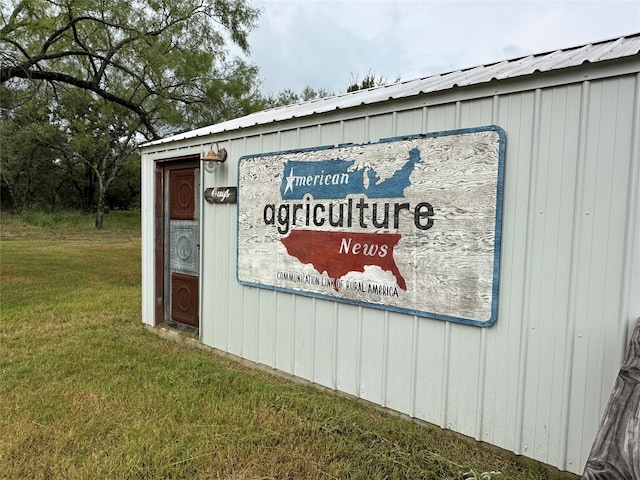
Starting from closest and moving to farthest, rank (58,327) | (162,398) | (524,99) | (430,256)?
(524,99) < (430,256) < (162,398) < (58,327)

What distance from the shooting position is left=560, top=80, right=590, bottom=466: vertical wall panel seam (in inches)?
85.4

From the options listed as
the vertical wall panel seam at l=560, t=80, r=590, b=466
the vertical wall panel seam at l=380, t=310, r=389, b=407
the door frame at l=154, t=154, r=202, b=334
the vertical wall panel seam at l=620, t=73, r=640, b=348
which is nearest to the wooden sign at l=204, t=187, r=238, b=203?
the door frame at l=154, t=154, r=202, b=334

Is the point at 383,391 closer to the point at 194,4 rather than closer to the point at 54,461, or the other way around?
the point at 54,461

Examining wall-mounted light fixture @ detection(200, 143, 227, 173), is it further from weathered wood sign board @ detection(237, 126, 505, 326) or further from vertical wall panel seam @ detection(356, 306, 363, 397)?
vertical wall panel seam @ detection(356, 306, 363, 397)

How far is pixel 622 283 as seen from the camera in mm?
2059

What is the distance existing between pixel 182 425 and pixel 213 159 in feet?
7.81

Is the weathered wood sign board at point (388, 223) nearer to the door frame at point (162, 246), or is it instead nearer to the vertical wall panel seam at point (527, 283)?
the vertical wall panel seam at point (527, 283)

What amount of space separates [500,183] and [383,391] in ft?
5.34

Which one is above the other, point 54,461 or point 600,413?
point 600,413

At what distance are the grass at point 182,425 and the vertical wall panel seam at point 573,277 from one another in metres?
0.33

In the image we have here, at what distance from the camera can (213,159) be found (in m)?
4.07

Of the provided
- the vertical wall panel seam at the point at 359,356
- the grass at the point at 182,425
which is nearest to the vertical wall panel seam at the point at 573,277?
the grass at the point at 182,425

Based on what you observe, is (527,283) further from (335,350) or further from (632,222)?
(335,350)

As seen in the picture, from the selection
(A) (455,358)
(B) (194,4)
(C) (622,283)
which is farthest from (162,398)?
(B) (194,4)
